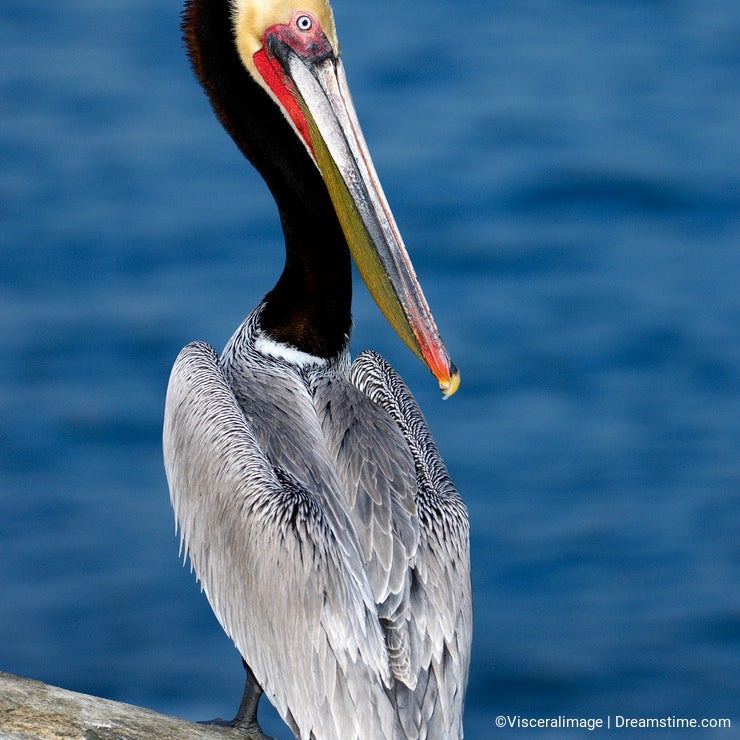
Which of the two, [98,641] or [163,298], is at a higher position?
[163,298]

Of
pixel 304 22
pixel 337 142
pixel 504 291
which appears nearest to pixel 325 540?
pixel 337 142

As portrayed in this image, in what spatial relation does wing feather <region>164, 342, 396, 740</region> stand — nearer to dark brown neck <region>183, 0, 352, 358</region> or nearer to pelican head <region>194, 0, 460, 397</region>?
dark brown neck <region>183, 0, 352, 358</region>

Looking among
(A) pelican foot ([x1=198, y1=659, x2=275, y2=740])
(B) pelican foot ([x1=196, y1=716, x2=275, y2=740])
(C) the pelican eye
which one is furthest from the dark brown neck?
(B) pelican foot ([x1=196, y1=716, x2=275, y2=740])

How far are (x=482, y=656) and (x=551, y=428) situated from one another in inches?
62.6

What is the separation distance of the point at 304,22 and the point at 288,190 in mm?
531

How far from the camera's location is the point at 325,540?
365 centimetres

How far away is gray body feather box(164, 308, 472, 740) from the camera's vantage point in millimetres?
3561

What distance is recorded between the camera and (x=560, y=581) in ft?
21.4

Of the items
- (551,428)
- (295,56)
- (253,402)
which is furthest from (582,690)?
(295,56)

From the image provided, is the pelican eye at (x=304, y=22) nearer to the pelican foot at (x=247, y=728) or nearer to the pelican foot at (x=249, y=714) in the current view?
the pelican foot at (x=249, y=714)

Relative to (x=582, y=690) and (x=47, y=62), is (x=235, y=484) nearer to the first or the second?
(x=582, y=690)

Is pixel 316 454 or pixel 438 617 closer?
pixel 438 617

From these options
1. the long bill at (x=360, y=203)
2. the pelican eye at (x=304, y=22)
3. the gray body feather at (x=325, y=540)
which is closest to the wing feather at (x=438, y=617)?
the gray body feather at (x=325, y=540)

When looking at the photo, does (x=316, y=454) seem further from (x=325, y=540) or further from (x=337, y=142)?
(x=337, y=142)
